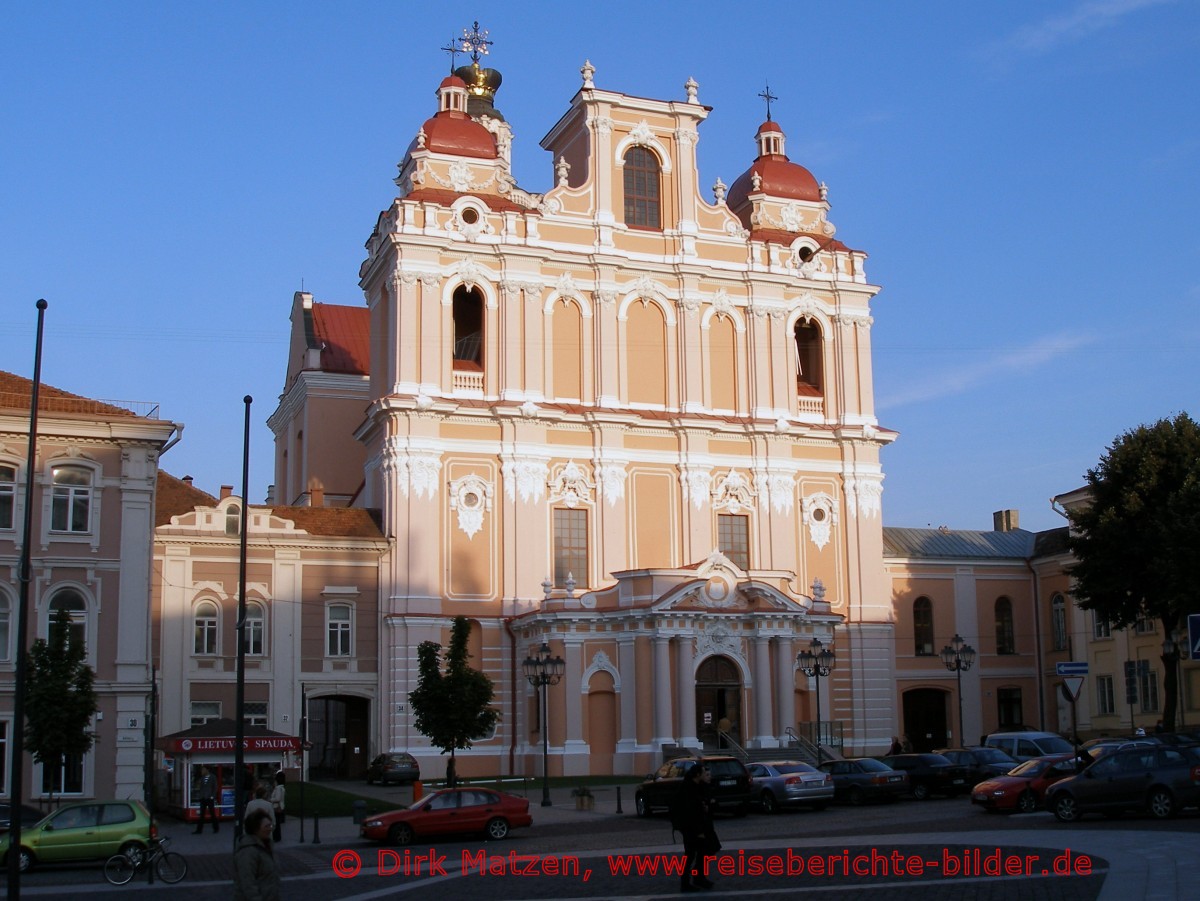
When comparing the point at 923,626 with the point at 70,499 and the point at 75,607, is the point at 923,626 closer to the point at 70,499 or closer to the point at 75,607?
the point at 75,607

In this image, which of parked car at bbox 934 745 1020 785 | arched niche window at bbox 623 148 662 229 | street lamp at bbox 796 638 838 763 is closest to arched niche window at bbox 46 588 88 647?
street lamp at bbox 796 638 838 763

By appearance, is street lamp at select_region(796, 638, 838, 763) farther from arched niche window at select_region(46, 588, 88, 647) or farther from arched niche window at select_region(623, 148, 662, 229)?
arched niche window at select_region(46, 588, 88, 647)

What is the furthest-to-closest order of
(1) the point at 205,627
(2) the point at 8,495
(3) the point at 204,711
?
(1) the point at 205,627
(3) the point at 204,711
(2) the point at 8,495

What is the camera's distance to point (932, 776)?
130 feet

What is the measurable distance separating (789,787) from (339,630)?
23.3 m

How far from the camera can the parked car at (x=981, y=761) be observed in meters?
39.7

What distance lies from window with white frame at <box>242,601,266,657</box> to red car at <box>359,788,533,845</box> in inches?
865

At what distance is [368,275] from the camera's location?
204ft

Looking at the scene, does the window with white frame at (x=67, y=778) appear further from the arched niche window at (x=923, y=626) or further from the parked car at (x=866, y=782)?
the arched niche window at (x=923, y=626)

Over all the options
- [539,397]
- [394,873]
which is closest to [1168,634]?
[539,397]

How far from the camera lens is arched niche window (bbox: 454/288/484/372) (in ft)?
193

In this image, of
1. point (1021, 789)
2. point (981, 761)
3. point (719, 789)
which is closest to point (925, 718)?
point (981, 761)

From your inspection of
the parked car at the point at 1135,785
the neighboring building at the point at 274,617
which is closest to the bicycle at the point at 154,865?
the parked car at the point at 1135,785

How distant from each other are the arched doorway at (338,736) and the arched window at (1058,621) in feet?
105
